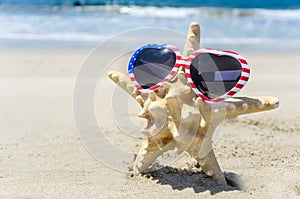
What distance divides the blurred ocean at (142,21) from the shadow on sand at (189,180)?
6.21m

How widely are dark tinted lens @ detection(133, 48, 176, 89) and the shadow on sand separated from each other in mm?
534

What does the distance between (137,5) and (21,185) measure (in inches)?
635

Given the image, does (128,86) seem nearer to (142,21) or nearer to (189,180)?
(189,180)

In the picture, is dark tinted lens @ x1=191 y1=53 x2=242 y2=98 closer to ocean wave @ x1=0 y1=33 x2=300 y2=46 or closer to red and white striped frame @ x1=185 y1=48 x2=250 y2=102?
red and white striped frame @ x1=185 y1=48 x2=250 y2=102

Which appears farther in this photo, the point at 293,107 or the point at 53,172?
the point at 293,107

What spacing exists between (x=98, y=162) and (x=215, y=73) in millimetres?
1038

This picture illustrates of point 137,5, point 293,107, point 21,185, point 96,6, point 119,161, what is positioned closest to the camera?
point 21,185

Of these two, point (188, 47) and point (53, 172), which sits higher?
point (188, 47)

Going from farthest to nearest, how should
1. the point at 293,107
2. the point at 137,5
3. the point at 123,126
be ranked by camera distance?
the point at 137,5, the point at 293,107, the point at 123,126

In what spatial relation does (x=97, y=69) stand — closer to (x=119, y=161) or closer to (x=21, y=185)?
(x=119, y=161)

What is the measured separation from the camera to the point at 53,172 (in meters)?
2.68

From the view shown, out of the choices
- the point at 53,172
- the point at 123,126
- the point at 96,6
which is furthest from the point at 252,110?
the point at 96,6

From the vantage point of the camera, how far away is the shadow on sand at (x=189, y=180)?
2.42m

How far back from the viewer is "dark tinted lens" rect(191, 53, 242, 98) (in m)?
2.24
